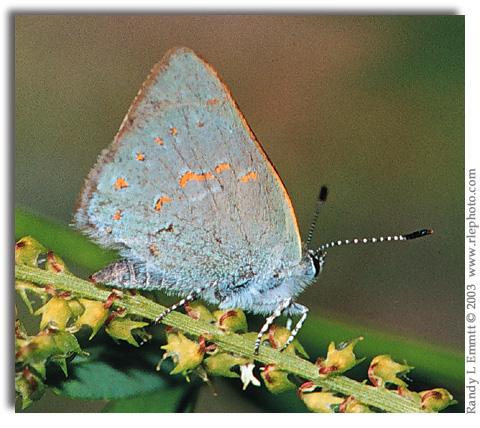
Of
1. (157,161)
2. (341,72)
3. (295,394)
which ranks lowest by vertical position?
(295,394)

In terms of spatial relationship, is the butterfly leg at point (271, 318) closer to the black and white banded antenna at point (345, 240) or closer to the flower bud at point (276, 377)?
the flower bud at point (276, 377)

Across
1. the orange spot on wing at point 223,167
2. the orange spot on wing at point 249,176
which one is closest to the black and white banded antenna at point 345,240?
the orange spot on wing at point 249,176

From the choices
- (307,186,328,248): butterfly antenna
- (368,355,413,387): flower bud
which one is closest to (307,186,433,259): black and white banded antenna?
(307,186,328,248): butterfly antenna

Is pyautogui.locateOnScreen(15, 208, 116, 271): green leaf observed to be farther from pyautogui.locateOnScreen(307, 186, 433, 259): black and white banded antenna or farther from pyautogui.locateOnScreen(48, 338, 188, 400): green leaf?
pyautogui.locateOnScreen(307, 186, 433, 259): black and white banded antenna

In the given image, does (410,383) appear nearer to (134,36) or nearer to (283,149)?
(283,149)

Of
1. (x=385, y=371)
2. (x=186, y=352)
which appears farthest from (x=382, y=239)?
(x=186, y=352)

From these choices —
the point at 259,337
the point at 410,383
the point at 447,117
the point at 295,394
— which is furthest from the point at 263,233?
the point at 447,117
